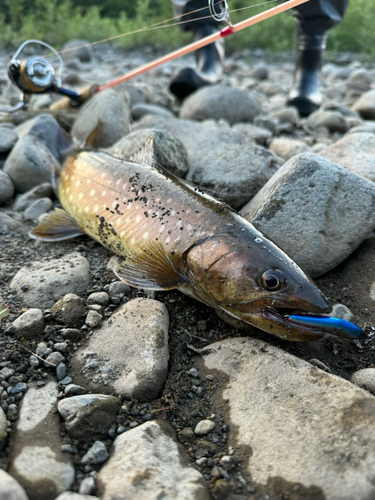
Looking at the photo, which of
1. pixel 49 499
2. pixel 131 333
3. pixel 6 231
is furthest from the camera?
pixel 6 231

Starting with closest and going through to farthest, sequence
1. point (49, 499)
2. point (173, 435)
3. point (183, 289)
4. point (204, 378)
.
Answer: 1. point (49, 499)
2. point (173, 435)
3. point (204, 378)
4. point (183, 289)

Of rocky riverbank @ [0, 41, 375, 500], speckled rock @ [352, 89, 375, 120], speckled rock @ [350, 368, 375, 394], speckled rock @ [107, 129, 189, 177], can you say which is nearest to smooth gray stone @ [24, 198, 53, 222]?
rocky riverbank @ [0, 41, 375, 500]

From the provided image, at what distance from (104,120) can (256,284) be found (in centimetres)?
328

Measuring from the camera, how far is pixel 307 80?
23.3ft

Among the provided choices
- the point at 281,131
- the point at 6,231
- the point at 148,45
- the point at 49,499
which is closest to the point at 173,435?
the point at 49,499

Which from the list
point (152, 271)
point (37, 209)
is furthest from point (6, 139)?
point (152, 271)

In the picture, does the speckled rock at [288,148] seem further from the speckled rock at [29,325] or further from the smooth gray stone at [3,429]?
the smooth gray stone at [3,429]

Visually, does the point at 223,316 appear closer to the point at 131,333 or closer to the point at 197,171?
the point at 131,333

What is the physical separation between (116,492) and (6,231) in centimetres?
252

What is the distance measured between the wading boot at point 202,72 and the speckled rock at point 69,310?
4981 mm

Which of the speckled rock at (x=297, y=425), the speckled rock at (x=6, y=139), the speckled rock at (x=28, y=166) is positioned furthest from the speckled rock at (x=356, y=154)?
the speckled rock at (x=6, y=139)

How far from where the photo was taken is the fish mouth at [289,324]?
2393mm

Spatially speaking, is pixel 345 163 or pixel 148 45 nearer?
pixel 345 163

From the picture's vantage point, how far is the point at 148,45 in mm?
14523
